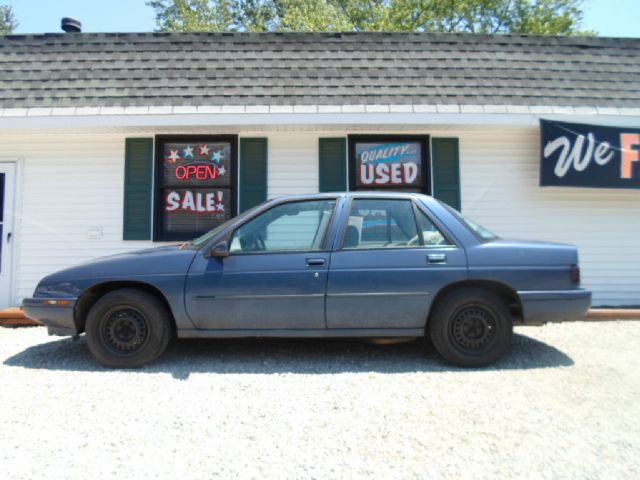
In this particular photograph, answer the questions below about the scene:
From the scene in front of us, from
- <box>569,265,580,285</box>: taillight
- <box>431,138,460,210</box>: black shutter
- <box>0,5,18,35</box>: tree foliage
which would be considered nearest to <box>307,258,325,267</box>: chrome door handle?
<box>569,265,580,285</box>: taillight

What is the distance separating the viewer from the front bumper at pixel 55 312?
3863 mm

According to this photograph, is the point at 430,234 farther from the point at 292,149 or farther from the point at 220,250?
the point at 292,149

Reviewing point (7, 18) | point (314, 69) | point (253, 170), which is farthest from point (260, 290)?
point (7, 18)

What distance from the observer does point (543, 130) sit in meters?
6.33

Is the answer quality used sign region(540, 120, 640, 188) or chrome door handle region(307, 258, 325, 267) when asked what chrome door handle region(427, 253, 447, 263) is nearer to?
chrome door handle region(307, 258, 325, 267)

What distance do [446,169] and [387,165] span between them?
0.90m

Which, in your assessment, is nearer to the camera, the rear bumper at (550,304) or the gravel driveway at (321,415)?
the gravel driveway at (321,415)

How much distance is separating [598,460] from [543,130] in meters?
5.13

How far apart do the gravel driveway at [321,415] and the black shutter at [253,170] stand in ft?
9.16

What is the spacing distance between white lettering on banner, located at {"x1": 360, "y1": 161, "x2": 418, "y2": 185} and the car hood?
11.3 feet

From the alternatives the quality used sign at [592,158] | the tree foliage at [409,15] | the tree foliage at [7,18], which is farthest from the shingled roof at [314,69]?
the tree foliage at [7,18]

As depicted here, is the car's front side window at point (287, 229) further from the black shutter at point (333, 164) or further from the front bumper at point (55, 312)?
the black shutter at point (333, 164)

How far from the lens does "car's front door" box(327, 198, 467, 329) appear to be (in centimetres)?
381

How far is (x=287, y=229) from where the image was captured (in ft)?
13.4
